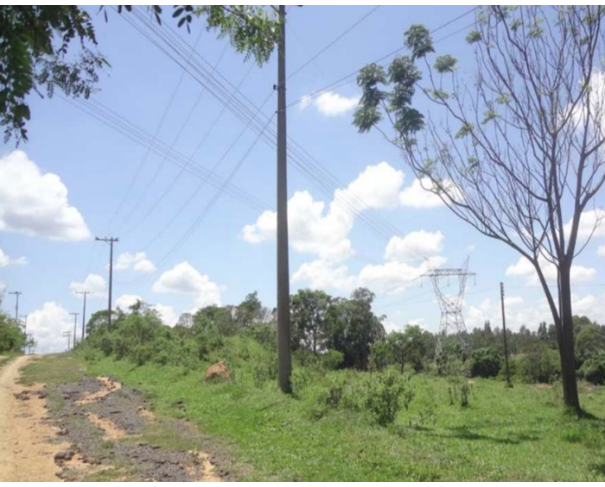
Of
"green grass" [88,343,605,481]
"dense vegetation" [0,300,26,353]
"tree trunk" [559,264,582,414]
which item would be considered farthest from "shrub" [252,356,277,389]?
"dense vegetation" [0,300,26,353]

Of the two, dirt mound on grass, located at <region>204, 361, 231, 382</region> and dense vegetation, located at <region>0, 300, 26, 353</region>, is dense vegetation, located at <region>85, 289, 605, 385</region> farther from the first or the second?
dense vegetation, located at <region>0, 300, 26, 353</region>

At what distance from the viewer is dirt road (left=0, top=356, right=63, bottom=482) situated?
7.99 meters

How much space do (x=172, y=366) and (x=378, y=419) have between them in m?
14.4

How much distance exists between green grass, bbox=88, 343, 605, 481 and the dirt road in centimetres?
287

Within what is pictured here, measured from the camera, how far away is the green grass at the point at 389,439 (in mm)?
7266

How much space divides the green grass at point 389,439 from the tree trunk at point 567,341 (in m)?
0.67

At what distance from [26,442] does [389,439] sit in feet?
22.5

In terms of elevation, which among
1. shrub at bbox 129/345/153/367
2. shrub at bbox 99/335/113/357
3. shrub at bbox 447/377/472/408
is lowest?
shrub at bbox 447/377/472/408

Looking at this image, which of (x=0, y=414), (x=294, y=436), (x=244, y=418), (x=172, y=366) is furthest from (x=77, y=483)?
Answer: (x=172, y=366)

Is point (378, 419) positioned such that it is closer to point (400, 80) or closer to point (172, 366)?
point (400, 80)

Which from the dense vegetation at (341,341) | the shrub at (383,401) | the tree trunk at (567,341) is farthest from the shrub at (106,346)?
the tree trunk at (567,341)

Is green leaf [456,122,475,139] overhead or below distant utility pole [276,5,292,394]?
overhead

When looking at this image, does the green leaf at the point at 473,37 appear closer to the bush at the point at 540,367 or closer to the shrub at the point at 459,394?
the shrub at the point at 459,394

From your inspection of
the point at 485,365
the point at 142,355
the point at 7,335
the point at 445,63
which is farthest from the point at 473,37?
the point at 7,335
